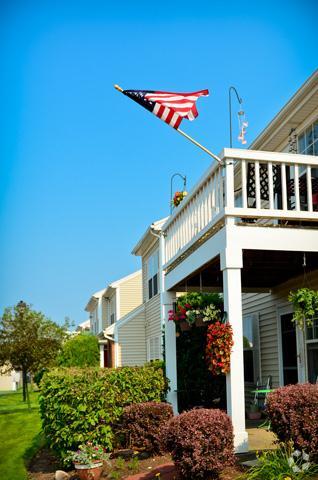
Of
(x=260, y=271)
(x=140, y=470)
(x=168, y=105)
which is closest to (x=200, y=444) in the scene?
(x=140, y=470)

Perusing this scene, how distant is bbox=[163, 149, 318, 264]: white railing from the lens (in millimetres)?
7832

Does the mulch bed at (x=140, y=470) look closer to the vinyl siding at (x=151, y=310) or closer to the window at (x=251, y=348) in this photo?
the window at (x=251, y=348)

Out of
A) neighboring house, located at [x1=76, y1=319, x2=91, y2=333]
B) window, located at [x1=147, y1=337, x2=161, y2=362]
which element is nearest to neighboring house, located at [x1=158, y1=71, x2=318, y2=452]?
window, located at [x1=147, y1=337, x2=161, y2=362]

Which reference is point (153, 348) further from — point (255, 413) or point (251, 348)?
point (255, 413)

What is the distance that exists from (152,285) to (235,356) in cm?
1638

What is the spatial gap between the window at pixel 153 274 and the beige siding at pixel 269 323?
29.1 feet

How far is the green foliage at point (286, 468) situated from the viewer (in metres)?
6.05

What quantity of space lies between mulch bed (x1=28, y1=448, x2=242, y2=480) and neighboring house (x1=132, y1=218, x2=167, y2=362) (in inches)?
447

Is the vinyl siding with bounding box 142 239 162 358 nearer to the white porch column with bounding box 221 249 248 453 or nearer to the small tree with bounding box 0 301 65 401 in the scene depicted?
the small tree with bounding box 0 301 65 401

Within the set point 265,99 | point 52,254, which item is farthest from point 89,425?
point 52,254

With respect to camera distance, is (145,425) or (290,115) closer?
(145,425)

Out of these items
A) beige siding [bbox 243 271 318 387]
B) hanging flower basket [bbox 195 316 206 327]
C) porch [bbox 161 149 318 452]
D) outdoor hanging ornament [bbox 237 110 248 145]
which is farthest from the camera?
beige siding [bbox 243 271 318 387]

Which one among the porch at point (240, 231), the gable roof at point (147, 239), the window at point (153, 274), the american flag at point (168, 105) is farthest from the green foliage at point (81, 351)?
the american flag at point (168, 105)

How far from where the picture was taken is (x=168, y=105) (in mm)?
9125
